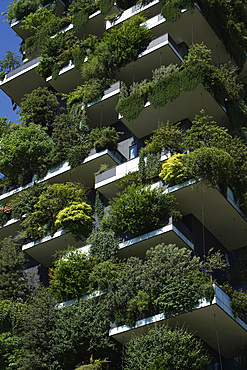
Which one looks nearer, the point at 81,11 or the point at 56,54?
the point at 56,54

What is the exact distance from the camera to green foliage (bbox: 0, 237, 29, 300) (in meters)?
30.5

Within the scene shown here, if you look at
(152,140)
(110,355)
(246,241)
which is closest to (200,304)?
(110,355)

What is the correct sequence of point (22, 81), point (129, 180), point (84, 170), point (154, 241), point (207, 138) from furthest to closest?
1. point (22, 81)
2. point (84, 170)
3. point (129, 180)
4. point (207, 138)
5. point (154, 241)

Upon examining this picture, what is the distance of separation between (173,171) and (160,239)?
3099 mm

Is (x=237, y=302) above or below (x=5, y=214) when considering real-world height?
below

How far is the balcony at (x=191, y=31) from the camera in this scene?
35.8 meters

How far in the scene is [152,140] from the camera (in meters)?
31.2

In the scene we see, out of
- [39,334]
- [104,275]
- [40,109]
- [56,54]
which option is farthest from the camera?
[56,54]

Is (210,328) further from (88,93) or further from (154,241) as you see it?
(88,93)

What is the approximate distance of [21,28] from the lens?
4650cm

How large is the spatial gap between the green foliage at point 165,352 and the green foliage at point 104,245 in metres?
5.64

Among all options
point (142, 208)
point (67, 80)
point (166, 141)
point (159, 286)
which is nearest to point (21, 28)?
point (67, 80)

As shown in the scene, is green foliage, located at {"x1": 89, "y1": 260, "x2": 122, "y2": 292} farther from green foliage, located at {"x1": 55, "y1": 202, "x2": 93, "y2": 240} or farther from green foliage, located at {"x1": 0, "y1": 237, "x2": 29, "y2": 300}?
green foliage, located at {"x1": 0, "y1": 237, "x2": 29, "y2": 300}

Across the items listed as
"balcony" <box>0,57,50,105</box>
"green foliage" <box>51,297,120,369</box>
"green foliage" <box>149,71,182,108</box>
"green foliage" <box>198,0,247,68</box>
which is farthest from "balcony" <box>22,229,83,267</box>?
"balcony" <box>0,57,50,105</box>
